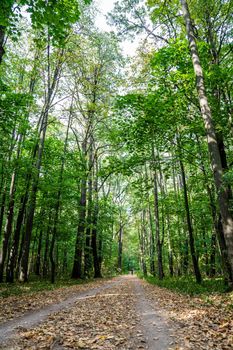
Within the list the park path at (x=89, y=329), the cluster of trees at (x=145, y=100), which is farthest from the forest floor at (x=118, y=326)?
the cluster of trees at (x=145, y=100)

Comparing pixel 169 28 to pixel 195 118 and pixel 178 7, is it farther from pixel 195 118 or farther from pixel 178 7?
pixel 195 118

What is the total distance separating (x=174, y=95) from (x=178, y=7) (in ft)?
20.3

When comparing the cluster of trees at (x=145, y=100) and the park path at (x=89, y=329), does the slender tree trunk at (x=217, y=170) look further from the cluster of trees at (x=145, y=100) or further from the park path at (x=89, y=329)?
the park path at (x=89, y=329)

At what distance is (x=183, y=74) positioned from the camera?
1007cm

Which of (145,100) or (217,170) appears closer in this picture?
(217,170)

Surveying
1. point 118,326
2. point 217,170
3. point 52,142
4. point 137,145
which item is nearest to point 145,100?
point 137,145

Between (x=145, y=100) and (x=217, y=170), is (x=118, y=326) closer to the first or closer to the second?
(x=217, y=170)

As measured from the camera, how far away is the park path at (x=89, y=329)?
4527mm

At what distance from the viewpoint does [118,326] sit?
582 cm

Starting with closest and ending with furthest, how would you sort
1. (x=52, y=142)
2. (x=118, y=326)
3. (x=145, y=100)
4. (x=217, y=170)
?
1. (x=118, y=326)
2. (x=217, y=170)
3. (x=145, y=100)
4. (x=52, y=142)

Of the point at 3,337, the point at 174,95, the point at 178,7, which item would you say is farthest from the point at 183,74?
the point at 3,337

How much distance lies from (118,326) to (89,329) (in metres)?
0.69

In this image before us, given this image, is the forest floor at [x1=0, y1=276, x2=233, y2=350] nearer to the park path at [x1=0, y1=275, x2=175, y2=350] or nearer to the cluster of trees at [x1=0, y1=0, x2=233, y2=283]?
the park path at [x1=0, y1=275, x2=175, y2=350]

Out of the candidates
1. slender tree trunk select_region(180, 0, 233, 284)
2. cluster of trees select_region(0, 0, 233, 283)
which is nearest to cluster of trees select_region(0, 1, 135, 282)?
cluster of trees select_region(0, 0, 233, 283)
